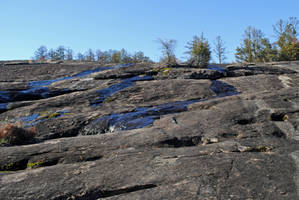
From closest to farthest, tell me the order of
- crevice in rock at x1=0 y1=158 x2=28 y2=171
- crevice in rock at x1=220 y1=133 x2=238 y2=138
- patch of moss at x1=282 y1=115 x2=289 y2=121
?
crevice in rock at x1=0 y1=158 x2=28 y2=171 < crevice in rock at x1=220 y1=133 x2=238 y2=138 < patch of moss at x1=282 y1=115 x2=289 y2=121

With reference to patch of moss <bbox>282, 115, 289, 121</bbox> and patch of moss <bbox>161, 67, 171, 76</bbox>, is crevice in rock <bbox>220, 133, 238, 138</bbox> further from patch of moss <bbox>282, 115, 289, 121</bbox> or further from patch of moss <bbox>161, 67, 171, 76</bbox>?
patch of moss <bbox>161, 67, 171, 76</bbox>

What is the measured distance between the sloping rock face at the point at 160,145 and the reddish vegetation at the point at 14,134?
0.30m

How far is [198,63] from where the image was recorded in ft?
58.2

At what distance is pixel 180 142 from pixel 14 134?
534cm

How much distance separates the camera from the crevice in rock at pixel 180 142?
20.0 ft

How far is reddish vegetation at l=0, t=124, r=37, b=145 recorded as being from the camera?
729cm

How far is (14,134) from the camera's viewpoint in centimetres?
746

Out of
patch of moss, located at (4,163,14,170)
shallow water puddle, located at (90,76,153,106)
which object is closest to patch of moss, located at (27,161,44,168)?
patch of moss, located at (4,163,14,170)

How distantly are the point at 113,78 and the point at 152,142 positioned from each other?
31.3 feet

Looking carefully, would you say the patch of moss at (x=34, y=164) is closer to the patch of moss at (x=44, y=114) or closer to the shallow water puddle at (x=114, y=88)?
the patch of moss at (x=44, y=114)

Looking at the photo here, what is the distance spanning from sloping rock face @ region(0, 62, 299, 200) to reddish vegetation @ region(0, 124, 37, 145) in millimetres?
304

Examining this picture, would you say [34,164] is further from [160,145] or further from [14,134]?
Answer: [160,145]

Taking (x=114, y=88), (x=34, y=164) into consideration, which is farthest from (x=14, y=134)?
(x=114, y=88)

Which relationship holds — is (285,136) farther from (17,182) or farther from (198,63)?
(198,63)
